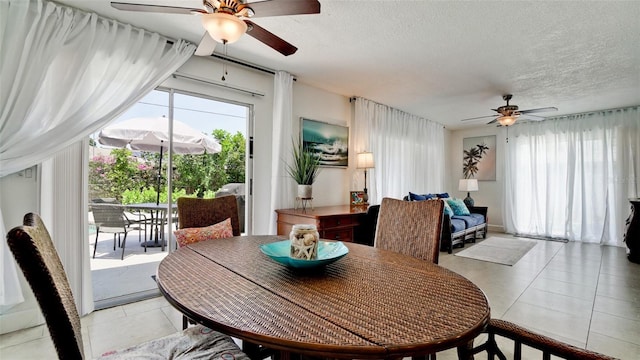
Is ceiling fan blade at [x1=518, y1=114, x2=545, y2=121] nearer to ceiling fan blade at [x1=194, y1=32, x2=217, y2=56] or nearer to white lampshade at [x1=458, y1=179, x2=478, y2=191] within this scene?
white lampshade at [x1=458, y1=179, x2=478, y2=191]

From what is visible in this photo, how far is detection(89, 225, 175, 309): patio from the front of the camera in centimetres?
265

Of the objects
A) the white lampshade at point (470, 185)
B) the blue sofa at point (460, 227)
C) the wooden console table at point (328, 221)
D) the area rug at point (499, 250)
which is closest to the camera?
the wooden console table at point (328, 221)

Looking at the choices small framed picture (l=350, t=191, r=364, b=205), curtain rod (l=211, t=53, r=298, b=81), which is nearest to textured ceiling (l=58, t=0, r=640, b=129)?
curtain rod (l=211, t=53, r=298, b=81)

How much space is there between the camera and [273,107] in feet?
11.7

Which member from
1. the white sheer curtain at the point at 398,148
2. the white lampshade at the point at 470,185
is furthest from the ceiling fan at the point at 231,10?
the white lampshade at the point at 470,185

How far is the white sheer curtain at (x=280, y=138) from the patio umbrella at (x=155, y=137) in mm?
747

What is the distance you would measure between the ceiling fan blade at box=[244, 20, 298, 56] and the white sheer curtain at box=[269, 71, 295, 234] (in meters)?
1.43

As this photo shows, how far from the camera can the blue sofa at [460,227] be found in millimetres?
4453

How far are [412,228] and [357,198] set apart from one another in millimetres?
2401

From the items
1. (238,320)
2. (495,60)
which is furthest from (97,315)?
(495,60)

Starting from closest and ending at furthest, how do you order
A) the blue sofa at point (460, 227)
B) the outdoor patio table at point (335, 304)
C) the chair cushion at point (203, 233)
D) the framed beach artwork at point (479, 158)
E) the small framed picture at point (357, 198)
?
the outdoor patio table at point (335, 304) < the chair cushion at point (203, 233) < the small framed picture at point (357, 198) < the blue sofa at point (460, 227) < the framed beach artwork at point (479, 158)

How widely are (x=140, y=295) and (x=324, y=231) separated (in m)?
1.84

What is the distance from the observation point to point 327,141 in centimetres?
418

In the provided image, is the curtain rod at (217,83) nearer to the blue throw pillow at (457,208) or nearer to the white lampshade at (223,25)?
the white lampshade at (223,25)
